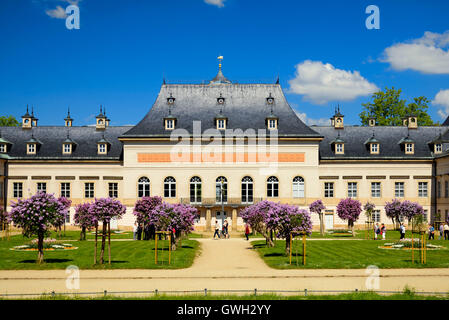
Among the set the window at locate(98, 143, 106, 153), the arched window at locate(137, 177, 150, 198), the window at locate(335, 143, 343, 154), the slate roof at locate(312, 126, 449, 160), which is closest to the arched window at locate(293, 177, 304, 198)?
the slate roof at locate(312, 126, 449, 160)

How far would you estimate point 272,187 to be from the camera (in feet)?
176

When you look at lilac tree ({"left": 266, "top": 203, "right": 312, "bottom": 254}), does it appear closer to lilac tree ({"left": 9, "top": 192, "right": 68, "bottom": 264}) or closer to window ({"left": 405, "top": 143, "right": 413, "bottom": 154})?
lilac tree ({"left": 9, "top": 192, "right": 68, "bottom": 264})

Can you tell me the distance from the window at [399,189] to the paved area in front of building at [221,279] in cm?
3392

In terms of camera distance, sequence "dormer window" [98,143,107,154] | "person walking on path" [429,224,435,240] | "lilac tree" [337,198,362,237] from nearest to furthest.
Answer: "person walking on path" [429,224,435,240] < "lilac tree" [337,198,362,237] < "dormer window" [98,143,107,154]

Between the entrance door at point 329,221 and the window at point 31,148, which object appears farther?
the window at point 31,148

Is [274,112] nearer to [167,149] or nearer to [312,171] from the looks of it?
[312,171]

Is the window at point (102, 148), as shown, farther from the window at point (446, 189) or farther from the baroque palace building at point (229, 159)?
the window at point (446, 189)

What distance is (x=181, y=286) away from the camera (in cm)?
1838

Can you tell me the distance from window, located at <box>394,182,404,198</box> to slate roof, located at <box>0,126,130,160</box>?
1159 inches

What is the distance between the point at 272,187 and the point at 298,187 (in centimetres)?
270

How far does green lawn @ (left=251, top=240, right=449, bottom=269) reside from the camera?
2373cm

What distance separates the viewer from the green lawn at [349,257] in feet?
77.9

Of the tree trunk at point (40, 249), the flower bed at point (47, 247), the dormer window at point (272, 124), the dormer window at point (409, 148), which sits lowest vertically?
the flower bed at point (47, 247)

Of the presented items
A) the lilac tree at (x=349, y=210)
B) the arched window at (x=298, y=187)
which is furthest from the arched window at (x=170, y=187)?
the lilac tree at (x=349, y=210)
